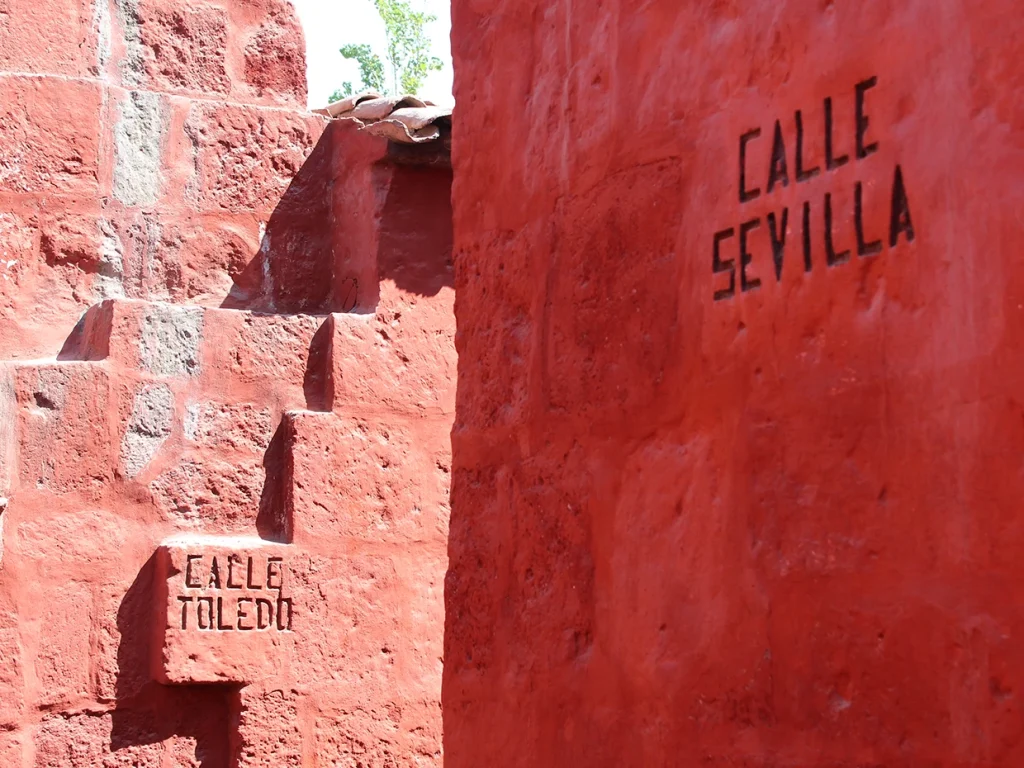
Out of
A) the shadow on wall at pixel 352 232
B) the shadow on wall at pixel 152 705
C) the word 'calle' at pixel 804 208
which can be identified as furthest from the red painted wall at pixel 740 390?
the shadow on wall at pixel 352 232

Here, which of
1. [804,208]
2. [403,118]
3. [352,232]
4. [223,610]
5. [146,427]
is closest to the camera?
[804,208]

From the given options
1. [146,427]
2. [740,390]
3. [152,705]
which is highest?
[146,427]

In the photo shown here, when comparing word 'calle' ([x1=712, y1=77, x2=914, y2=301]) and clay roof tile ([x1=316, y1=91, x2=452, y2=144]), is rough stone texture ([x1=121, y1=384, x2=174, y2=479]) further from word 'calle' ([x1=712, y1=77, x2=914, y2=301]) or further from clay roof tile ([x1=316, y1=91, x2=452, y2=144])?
word 'calle' ([x1=712, y1=77, x2=914, y2=301])

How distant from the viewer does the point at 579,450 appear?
211 cm

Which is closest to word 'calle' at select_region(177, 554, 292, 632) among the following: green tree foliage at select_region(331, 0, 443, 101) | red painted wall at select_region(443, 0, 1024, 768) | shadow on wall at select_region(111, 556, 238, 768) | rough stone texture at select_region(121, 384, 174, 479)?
shadow on wall at select_region(111, 556, 238, 768)

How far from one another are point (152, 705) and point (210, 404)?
0.86 meters

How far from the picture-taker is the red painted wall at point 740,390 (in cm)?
140

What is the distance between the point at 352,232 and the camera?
459 cm

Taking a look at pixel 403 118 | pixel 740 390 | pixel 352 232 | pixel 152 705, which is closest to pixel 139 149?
pixel 352 232

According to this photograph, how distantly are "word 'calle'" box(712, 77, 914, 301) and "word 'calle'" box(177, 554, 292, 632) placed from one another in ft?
8.26

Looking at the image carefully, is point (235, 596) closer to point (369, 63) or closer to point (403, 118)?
point (403, 118)

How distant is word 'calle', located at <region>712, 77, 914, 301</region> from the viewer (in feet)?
4.96

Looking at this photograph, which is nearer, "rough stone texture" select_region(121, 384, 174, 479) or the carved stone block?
the carved stone block

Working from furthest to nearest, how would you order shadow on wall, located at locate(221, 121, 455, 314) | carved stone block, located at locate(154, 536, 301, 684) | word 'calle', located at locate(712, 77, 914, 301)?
shadow on wall, located at locate(221, 121, 455, 314)
carved stone block, located at locate(154, 536, 301, 684)
word 'calle', located at locate(712, 77, 914, 301)
